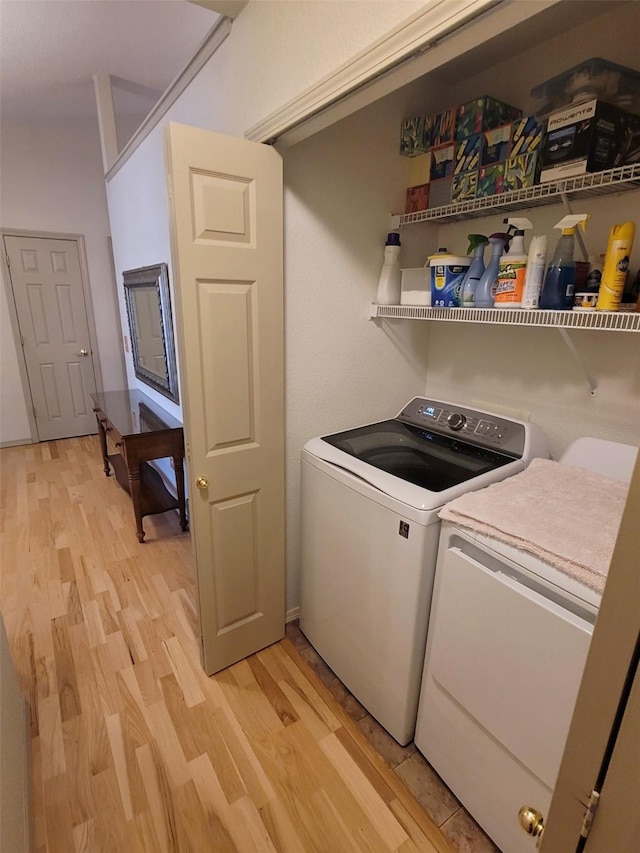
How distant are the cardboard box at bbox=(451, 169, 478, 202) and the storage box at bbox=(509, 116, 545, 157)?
14 cm

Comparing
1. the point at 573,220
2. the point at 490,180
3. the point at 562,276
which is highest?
the point at 490,180

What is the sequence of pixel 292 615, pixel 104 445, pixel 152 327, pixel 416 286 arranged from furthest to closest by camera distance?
pixel 104 445, pixel 152 327, pixel 292 615, pixel 416 286

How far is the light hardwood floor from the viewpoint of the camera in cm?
126

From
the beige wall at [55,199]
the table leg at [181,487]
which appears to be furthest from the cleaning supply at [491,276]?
the beige wall at [55,199]

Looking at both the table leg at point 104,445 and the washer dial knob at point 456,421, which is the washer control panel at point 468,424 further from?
the table leg at point 104,445

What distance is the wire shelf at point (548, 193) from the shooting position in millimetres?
1081

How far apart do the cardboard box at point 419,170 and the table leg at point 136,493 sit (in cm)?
209

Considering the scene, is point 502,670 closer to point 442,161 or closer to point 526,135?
point 526,135

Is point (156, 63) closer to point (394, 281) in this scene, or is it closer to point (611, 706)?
point (394, 281)

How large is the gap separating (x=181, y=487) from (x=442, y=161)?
7.43 ft

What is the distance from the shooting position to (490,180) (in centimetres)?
140

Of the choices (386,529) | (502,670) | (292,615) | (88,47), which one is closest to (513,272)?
(386,529)

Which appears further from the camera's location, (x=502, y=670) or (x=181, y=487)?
(x=181, y=487)

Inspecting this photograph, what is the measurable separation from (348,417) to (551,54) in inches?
56.3
